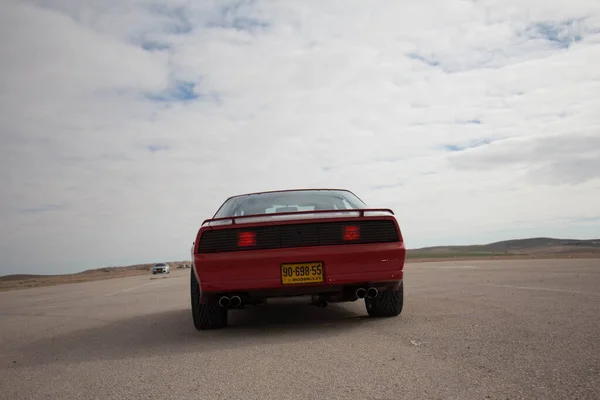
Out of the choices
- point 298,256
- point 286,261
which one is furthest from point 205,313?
point 298,256

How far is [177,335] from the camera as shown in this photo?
4715mm

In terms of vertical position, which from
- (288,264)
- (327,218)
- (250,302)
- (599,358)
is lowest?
(599,358)

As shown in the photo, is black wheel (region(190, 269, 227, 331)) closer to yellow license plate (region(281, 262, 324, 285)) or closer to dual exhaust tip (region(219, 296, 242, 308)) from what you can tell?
dual exhaust tip (region(219, 296, 242, 308))

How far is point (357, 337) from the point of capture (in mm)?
4047

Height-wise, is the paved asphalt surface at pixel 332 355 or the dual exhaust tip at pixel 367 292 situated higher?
the dual exhaust tip at pixel 367 292

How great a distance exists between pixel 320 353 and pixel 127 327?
113 inches

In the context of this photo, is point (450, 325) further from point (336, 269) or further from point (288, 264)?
point (288, 264)

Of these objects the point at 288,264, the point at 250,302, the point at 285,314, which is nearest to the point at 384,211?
the point at 288,264

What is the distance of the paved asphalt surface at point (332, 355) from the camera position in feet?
8.64

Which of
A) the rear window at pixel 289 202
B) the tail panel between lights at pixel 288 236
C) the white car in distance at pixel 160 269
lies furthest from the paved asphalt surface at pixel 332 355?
the white car in distance at pixel 160 269

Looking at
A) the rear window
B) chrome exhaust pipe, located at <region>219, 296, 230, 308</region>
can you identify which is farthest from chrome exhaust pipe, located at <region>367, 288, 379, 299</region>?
chrome exhaust pipe, located at <region>219, 296, 230, 308</region>

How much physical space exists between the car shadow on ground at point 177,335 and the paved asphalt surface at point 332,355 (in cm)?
1

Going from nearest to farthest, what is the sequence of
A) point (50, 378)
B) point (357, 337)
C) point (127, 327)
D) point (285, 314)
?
point (50, 378) < point (357, 337) < point (127, 327) < point (285, 314)

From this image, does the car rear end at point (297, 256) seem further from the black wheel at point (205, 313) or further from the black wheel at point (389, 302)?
the black wheel at point (389, 302)
